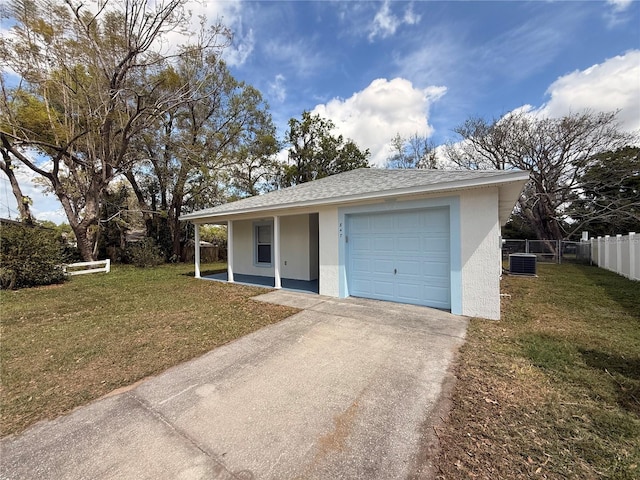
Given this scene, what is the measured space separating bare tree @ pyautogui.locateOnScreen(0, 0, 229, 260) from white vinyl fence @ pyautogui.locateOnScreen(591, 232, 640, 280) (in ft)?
57.4

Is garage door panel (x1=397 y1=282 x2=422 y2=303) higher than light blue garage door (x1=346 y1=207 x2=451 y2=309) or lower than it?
lower

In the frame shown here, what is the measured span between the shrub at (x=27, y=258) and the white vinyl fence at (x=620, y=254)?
20262 millimetres

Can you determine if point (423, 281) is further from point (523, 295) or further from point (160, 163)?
point (160, 163)

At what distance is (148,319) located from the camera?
5527 mm

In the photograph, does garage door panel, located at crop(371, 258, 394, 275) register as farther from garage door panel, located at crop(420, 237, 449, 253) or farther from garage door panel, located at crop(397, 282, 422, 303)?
garage door panel, located at crop(420, 237, 449, 253)

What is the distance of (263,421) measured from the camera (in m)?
2.40

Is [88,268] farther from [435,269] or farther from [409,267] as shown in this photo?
[435,269]

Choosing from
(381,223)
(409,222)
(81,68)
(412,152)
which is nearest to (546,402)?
(409,222)

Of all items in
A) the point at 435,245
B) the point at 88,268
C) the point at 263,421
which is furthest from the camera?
the point at 88,268

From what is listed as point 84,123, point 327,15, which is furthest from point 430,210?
point 84,123

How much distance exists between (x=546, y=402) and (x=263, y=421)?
2684 millimetres

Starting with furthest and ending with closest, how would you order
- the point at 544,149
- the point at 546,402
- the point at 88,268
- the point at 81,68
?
the point at 544,149
the point at 88,268
the point at 81,68
the point at 546,402

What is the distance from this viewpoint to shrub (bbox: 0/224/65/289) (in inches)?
338

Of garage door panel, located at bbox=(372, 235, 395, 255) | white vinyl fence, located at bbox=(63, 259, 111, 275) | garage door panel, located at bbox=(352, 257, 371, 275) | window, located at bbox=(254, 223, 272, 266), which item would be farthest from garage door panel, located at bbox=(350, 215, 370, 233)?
white vinyl fence, located at bbox=(63, 259, 111, 275)
